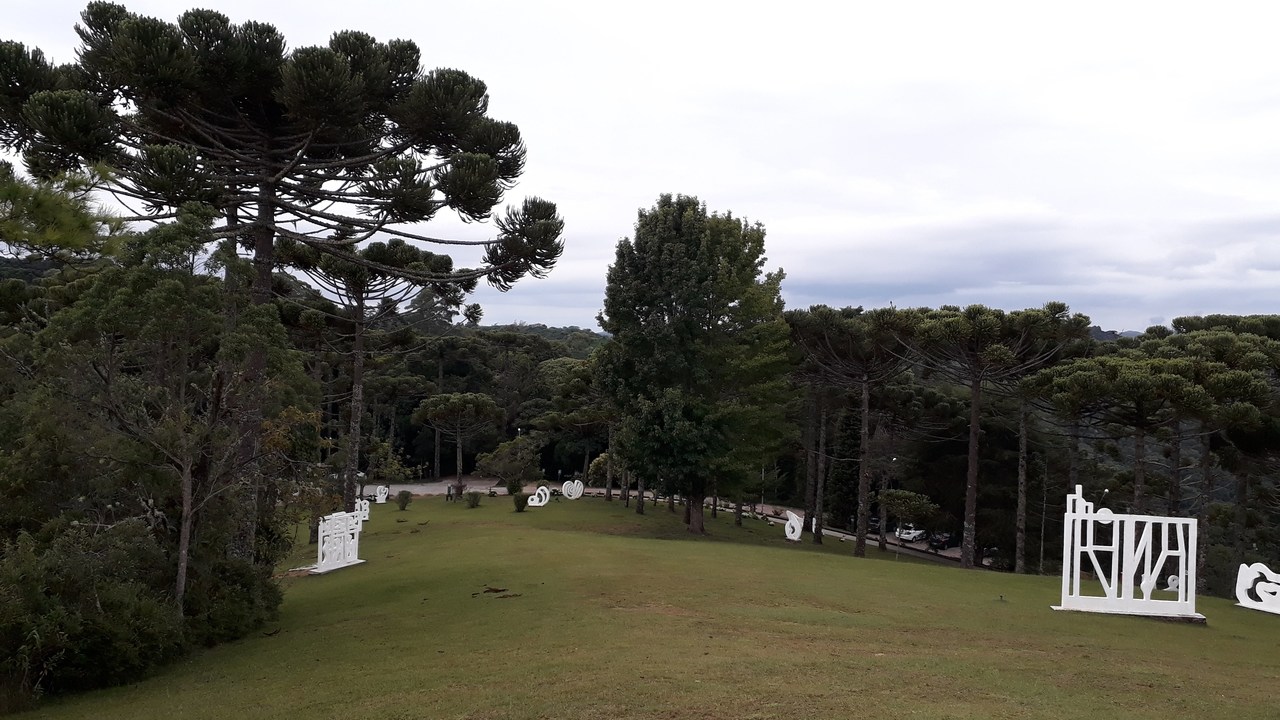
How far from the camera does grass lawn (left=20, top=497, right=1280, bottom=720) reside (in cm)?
719

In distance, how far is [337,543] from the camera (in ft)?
59.9

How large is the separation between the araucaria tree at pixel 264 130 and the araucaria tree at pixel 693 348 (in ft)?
37.7

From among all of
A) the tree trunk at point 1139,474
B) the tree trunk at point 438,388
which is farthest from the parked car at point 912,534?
the tree trunk at point 438,388

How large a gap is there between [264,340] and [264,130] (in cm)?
430

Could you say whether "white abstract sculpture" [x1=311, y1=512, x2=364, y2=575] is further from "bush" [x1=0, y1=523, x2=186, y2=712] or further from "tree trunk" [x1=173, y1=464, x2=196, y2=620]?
"bush" [x1=0, y1=523, x2=186, y2=712]

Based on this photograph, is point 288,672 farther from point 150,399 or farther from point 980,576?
point 980,576

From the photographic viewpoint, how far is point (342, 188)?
1433cm

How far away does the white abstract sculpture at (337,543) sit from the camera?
58.5 feet

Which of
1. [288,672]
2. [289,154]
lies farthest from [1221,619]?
[289,154]

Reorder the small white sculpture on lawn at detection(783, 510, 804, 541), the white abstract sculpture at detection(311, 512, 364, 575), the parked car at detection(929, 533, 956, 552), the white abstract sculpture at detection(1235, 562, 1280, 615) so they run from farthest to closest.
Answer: the parked car at detection(929, 533, 956, 552) < the small white sculpture on lawn at detection(783, 510, 804, 541) < the white abstract sculpture at detection(311, 512, 364, 575) < the white abstract sculpture at detection(1235, 562, 1280, 615)

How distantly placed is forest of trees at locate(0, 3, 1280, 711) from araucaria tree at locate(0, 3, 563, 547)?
51 millimetres

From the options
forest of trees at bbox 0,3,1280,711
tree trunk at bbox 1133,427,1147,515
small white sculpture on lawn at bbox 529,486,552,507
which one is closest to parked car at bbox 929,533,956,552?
forest of trees at bbox 0,3,1280,711

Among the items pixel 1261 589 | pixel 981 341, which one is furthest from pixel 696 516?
pixel 1261 589

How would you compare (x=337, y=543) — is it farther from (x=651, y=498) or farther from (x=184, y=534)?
(x=651, y=498)
